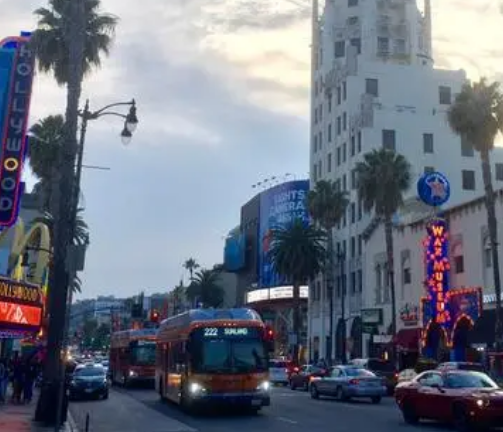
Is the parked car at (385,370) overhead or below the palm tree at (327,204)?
below

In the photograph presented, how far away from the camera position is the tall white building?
72.0 metres

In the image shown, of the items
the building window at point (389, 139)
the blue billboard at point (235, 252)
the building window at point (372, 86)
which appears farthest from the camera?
the blue billboard at point (235, 252)

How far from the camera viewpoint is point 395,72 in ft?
254

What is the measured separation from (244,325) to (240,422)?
10.9 ft

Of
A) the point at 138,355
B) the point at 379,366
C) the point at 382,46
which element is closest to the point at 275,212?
the point at 382,46

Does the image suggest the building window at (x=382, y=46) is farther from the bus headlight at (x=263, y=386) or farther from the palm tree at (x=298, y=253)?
the bus headlight at (x=263, y=386)

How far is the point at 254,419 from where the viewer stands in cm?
2344

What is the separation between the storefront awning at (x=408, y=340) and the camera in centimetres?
5275

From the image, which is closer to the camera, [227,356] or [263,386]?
[227,356]

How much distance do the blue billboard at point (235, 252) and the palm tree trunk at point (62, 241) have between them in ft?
299

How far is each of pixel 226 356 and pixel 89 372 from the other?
492 inches

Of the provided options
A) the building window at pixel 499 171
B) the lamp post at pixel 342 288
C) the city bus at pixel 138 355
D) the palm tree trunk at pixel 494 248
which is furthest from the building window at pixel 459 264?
the building window at pixel 499 171

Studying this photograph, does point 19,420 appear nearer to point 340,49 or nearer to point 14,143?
point 14,143

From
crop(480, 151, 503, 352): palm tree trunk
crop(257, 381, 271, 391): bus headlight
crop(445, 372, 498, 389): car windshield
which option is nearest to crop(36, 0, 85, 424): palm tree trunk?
crop(257, 381, 271, 391): bus headlight
